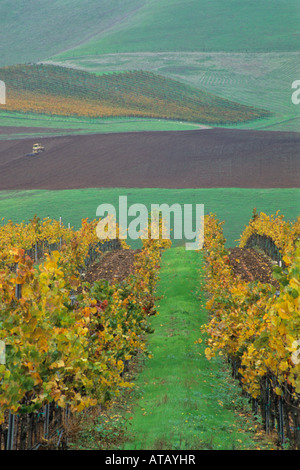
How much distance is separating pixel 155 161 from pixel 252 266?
39668mm

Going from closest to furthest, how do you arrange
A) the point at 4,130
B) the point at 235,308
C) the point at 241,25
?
the point at 235,308 < the point at 4,130 < the point at 241,25

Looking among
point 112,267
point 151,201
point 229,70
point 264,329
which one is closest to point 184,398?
point 264,329

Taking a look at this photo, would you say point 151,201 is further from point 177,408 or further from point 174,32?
point 174,32

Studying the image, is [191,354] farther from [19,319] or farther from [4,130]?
[4,130]

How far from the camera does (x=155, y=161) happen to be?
68.2 m

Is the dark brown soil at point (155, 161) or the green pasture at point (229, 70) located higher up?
the green pasture at point (229, 70)

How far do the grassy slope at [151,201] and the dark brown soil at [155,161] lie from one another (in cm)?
241

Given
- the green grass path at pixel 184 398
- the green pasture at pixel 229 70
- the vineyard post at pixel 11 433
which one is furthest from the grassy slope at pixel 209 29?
the vineyard post at pixel 11 433

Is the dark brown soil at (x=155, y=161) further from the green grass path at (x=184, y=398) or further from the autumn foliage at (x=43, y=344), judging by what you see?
the autumn foliage at (x=43, y=344)

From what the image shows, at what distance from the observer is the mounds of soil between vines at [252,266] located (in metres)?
26.2

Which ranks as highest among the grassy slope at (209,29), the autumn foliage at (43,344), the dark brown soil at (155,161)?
the grassy slope at (209,29)

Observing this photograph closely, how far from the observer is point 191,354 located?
17.1 meters
